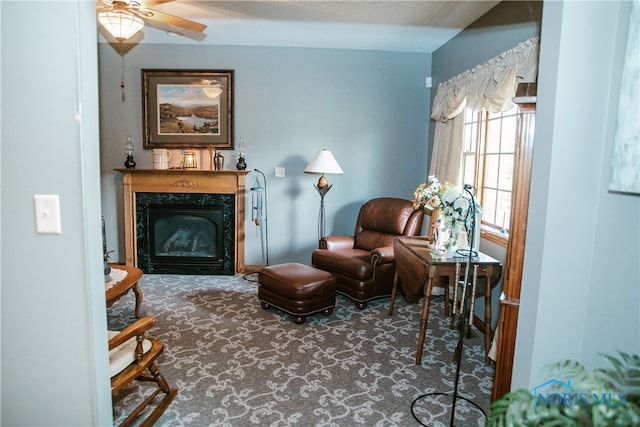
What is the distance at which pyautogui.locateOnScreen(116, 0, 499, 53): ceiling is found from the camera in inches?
139

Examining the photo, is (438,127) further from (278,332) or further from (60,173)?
(60,173)

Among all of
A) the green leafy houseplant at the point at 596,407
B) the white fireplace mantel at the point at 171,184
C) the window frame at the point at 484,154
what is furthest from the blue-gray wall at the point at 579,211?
the white fireplace mantel at the point at 171,184

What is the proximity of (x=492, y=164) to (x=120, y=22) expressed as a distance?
3.09m

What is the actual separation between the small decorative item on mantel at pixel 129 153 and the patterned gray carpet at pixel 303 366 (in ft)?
5.71

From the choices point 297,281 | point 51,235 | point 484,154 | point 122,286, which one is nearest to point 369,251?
point 297,281

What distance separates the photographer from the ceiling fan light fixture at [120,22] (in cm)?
273

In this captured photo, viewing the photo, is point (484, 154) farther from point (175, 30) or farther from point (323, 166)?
point (175, 30)

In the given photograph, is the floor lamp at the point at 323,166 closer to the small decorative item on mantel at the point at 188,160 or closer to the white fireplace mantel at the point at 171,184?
the white fireplace mantel at the point at 171,184

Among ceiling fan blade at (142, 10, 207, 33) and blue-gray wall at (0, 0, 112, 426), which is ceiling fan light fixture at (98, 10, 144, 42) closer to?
ceiling fan blade at (142, 10, 207, 33)

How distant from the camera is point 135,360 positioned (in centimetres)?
199

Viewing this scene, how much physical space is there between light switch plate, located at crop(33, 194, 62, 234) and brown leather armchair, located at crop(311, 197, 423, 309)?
287 centimetres

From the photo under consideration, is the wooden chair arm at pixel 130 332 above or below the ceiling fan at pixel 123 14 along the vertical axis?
below

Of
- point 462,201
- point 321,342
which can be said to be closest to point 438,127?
Result: point 462,201

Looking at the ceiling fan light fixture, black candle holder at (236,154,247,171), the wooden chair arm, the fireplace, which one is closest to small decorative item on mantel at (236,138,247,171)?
black candle holder at (236,154,247,171)
